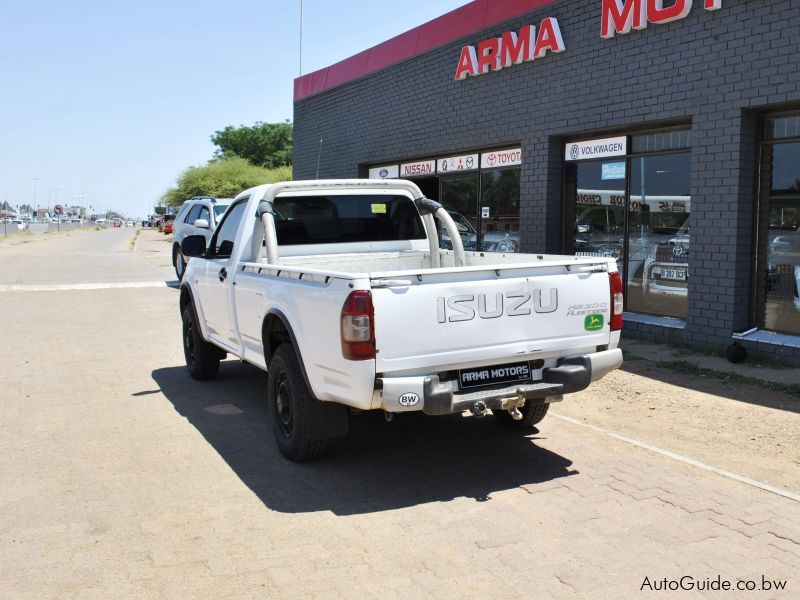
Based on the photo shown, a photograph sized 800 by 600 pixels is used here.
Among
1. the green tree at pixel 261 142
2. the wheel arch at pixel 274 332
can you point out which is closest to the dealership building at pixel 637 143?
the wheel arch at pixel 274 332

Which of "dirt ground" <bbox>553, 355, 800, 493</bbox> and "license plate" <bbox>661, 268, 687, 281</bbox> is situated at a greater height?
"license plate" <bbox>661, 268, 687, 281</bbox>

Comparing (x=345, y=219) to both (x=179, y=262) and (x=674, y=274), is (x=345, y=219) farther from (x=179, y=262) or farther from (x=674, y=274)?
(x=179, y=262)

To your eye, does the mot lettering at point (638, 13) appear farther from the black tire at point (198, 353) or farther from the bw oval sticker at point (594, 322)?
the black tire at point (198, 353)

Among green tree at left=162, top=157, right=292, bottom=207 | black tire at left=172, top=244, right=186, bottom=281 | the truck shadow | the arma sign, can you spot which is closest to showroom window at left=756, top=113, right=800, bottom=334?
the arma sign

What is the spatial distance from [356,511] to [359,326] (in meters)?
1.11

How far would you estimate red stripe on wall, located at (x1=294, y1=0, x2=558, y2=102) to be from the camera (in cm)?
1314

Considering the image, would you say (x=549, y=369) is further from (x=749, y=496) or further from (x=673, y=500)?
(x=749, y=496)

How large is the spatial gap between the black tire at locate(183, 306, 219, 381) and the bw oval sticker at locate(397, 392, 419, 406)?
3900 millimetres

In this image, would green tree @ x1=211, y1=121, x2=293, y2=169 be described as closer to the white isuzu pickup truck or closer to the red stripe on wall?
the red stripe on wall

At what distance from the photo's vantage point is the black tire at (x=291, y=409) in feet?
17.6

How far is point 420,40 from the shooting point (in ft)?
51.0

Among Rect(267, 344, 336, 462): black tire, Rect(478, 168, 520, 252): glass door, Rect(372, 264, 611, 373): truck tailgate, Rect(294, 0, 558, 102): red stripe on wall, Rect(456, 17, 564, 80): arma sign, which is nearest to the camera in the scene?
Rect(372, 264, 611, 373): truck tailgate

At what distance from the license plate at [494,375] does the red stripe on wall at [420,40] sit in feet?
27.5

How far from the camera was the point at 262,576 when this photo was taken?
3.92 metres
